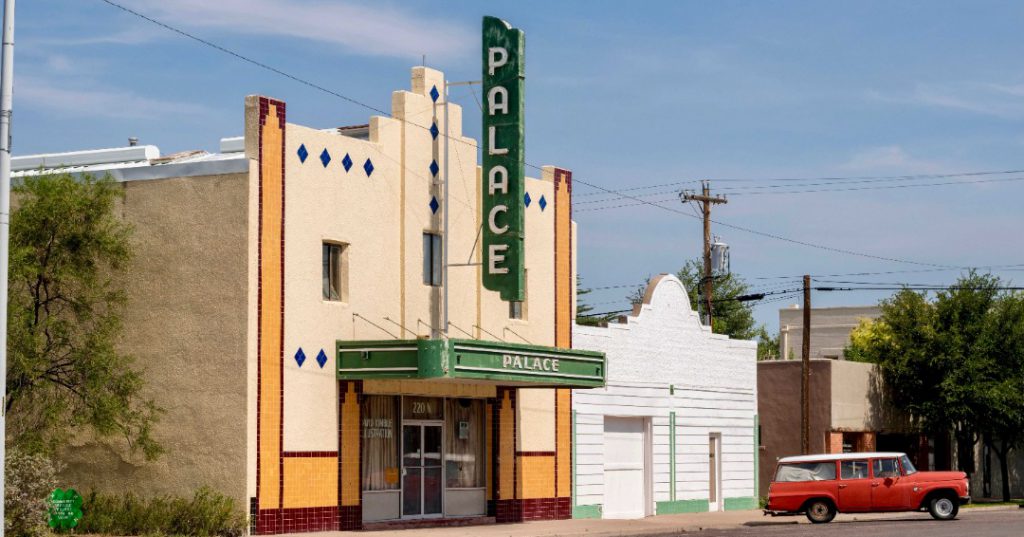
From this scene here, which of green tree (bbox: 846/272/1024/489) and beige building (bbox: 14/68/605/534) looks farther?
green tree (bbox: 846/272/1024/489)

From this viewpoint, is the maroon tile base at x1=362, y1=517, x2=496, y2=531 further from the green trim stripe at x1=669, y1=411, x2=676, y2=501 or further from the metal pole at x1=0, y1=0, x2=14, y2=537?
the metal pole at x1=0, y1=0, x2=14, y2=537

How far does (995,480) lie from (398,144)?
121 feet

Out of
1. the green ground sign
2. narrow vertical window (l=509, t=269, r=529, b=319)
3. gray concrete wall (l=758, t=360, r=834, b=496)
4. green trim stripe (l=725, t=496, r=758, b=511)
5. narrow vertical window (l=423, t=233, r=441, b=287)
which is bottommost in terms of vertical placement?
green trim stripe (l=725, t=496, r=758, b=511)

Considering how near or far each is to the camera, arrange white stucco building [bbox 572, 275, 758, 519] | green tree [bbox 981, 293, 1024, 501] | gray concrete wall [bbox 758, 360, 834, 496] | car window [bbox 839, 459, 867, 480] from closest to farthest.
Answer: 1. car window [bbox 839, 459, 867, 480]
2. white stucco building [bbox 572, 275, 758, 519]
3. gray concrete wall [bbox 758, 360, 834, 496]
4. green tree [bbox 981, 293, 1024, 501]

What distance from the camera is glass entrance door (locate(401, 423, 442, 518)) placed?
32188 mm

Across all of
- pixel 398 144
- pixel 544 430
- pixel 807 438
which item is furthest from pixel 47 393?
pixel 807 438

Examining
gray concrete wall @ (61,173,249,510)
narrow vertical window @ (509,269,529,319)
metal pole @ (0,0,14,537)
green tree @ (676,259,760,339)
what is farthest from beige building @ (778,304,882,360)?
metal pole @ (0,0,14,537)

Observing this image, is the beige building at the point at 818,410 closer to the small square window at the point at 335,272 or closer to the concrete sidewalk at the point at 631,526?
the concrete sidewalk at the point at 631,526

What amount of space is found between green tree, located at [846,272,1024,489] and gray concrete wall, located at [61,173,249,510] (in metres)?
31.7

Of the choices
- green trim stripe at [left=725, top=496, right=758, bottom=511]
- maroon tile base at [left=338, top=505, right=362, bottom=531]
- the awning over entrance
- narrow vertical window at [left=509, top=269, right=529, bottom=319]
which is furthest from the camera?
green trim stripe at [left=725, top=496, right=758, bottom=511]

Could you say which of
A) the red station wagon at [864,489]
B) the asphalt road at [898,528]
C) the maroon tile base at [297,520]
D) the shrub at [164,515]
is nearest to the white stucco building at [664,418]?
the asphalt road at [898,528]

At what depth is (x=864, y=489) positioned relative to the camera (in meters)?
37.2

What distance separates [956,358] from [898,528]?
2101 cm

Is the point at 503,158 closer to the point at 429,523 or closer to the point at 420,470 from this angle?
the point at 420,470
